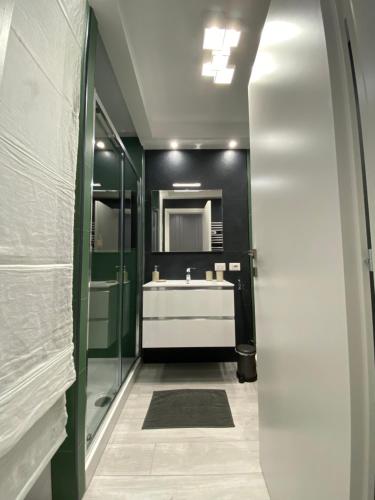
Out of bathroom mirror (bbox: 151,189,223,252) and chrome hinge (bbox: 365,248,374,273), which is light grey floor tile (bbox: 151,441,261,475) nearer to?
chrome hinge (bbox: 365,248,374,273)

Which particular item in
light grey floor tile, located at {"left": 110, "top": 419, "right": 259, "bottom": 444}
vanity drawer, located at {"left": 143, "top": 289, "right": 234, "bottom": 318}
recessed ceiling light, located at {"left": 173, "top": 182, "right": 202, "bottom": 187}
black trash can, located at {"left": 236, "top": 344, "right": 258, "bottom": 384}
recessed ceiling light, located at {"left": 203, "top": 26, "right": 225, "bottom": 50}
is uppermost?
recessed ceiling light, located at {"left": 203, "top": 26, "right": 225, "bottom": 50}

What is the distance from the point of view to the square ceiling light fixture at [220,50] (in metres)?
1.43

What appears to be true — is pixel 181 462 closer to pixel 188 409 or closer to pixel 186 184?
pixel 188 409

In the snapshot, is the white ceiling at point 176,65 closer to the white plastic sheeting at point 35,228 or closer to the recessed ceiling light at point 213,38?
the recessed ceiling light at point 213,38

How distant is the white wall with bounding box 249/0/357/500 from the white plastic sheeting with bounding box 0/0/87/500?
781 mm

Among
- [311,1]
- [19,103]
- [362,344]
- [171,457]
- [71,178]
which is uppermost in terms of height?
[311,1]

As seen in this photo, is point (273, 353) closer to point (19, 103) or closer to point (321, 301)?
point (321, 301)

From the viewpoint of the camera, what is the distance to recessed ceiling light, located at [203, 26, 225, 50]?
141cm

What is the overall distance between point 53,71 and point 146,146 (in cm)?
191

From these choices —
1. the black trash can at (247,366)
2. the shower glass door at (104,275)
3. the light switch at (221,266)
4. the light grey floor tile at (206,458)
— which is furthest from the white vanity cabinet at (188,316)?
the light grey floor tile at (206,458)

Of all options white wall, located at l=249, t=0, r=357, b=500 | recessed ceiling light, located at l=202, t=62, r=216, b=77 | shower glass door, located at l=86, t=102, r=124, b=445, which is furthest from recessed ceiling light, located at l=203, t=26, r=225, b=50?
shower glass door, located at l=86, t=102, r=124, b=445

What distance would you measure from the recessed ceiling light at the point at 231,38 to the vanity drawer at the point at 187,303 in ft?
5.97

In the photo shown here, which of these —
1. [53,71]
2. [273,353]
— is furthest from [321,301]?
[53,71]

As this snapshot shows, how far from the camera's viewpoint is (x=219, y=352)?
2.52 metres
